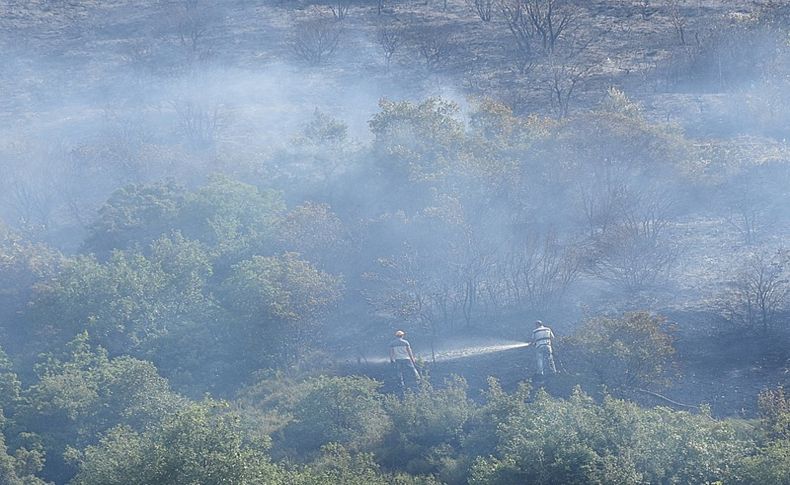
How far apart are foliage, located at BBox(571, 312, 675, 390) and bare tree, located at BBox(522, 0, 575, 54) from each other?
55.4 ft

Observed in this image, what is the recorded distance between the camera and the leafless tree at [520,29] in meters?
31.4

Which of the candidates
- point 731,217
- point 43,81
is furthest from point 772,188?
point 43,81

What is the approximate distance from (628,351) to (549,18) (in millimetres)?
17861

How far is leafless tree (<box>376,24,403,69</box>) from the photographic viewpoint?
31.9 metres

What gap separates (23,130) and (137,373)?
15428mm

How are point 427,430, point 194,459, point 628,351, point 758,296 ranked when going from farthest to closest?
point 758,296 < point 427,430 < point 628,351 < point 194,459

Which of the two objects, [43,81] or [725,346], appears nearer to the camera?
[725,346]

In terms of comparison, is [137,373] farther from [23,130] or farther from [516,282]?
[23,130]

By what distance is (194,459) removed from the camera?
12.3 meters

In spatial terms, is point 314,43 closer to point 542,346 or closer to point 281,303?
point 281,303

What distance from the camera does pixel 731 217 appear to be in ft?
67.5

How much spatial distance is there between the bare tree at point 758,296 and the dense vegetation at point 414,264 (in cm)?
5

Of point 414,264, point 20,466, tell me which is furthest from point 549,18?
point 20,466

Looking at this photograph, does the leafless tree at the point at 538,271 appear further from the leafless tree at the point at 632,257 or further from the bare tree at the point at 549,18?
the bare tree at the point at 549,18
